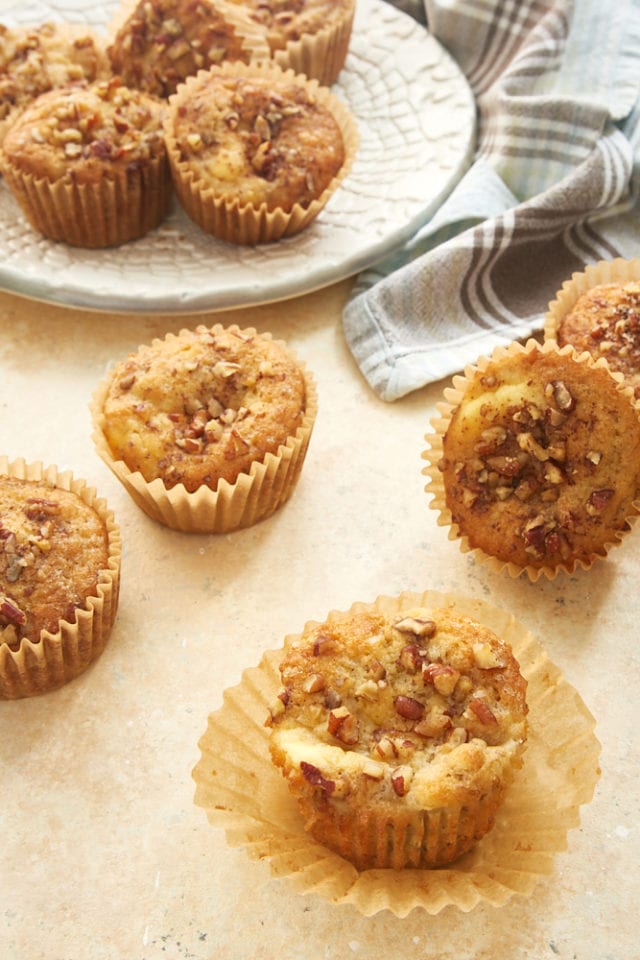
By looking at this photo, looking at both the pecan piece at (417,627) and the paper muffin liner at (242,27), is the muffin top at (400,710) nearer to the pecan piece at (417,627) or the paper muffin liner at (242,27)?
the pecan piece at (417,627)

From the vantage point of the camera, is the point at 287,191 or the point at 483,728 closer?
the point at 483,728

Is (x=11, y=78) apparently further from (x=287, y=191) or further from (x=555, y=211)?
(x=555, y=211)

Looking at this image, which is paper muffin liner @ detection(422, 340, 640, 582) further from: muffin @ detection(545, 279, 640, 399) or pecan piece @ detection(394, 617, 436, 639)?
pecan piece @ detection(394, 617, 436, 639)

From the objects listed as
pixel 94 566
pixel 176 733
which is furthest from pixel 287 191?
pixel 176 733

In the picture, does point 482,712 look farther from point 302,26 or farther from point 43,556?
point 302,26

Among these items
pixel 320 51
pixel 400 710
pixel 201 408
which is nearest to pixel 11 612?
pixel 201 408

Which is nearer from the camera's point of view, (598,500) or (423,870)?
(423,870)

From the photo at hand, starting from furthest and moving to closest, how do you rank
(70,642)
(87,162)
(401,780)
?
(87,162) → (70,642) → (401,780)
